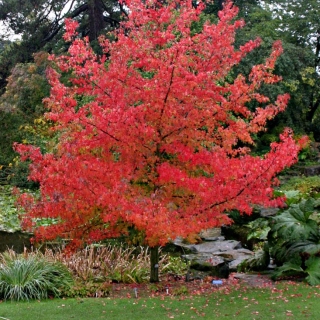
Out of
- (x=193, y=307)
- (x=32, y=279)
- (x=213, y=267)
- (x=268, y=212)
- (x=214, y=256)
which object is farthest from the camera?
(x=268, y=212)

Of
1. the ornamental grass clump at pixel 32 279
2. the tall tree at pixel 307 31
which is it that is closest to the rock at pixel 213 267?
the ornamental grass clump at pixel 32 279

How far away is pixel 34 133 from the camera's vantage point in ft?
63.3

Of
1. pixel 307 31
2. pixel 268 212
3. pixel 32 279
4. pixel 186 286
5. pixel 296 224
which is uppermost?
pixel 307 31

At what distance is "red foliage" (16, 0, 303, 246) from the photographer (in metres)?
7.06

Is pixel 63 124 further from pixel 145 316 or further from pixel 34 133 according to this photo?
pixel 34 133

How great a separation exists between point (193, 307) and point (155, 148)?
240cm

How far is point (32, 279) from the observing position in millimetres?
8055

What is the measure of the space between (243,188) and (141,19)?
3011mm

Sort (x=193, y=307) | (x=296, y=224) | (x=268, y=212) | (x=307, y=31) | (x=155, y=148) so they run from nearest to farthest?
(x=193, y=307) → (x=155, y=148) → (x=296, y=224) → (x=268, y=212) → (x=307, y=31)

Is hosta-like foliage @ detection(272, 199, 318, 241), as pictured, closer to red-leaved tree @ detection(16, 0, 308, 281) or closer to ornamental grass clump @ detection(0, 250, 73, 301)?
red-leaved tree @ detection(16, 0, 308, 281)

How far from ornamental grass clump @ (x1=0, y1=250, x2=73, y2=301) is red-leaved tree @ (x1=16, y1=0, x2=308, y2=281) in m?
0.66

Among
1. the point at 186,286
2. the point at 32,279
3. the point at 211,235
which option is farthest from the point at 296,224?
the point at 211,235

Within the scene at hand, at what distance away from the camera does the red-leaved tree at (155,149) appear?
706cm

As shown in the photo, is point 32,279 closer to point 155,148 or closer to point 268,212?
point 155,148
